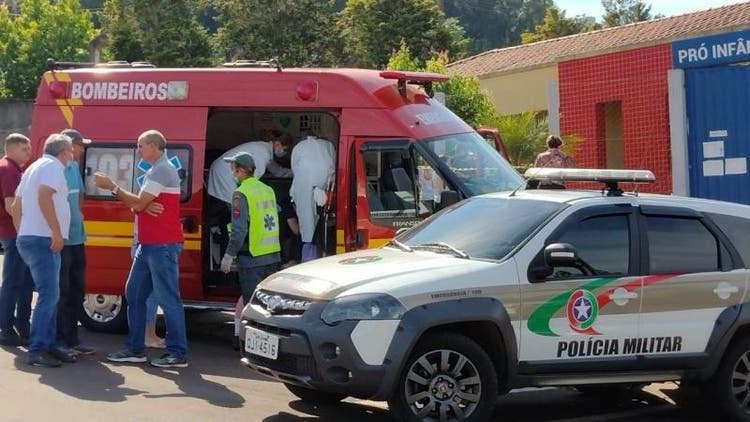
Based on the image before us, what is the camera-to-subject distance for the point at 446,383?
23.2ft

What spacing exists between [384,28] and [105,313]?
3630 centimetres

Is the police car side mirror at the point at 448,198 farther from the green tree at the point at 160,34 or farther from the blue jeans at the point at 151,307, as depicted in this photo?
the green tree at the point at 160,34

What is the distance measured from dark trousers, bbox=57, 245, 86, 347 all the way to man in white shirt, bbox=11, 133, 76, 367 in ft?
1.77

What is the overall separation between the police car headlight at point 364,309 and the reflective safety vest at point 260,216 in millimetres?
2909

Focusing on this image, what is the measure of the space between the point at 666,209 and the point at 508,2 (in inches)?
4089

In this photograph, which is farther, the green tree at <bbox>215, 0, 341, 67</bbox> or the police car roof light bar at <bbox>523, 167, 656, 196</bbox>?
the green tree at <bbox>215, 0, 341, 67</bbox>

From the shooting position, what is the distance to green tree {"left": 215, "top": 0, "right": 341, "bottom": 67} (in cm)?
4166

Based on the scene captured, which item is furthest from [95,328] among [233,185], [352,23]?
[352,23]

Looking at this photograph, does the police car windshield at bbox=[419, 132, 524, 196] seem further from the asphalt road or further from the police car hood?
the police car hood

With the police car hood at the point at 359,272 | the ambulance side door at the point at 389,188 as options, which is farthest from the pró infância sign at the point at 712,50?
the police car hood at the point at 359,272

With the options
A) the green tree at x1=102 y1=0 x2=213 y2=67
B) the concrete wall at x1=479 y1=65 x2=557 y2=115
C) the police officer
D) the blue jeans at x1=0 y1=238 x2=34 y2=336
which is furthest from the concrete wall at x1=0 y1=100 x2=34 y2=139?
the police officer

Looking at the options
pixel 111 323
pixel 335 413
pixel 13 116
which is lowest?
pixel 335 413

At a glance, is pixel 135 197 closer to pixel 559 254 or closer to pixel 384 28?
pixel 559 254

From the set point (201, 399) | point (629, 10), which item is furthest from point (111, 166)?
point (629, 10)
